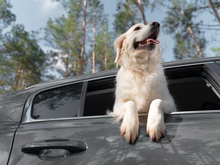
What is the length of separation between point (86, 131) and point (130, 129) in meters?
0.37

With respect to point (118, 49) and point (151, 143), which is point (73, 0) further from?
point (151, 143)

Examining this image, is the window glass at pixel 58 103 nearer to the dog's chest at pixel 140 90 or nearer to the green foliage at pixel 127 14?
the dog's chest at pixel 140 90

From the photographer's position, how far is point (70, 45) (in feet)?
68.8

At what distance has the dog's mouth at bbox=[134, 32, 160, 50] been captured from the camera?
2.37m

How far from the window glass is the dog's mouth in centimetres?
105

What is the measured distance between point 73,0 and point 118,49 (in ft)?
54.7

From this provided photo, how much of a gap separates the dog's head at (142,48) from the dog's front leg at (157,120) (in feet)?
2.47

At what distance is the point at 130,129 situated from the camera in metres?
1.31

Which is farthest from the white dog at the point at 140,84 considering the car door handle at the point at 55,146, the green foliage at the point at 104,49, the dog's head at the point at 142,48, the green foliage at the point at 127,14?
the green foliage at the point at 104,49

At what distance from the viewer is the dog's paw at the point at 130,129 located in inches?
50.9

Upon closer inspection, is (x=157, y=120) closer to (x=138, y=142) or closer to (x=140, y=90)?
(x=138, y=142)

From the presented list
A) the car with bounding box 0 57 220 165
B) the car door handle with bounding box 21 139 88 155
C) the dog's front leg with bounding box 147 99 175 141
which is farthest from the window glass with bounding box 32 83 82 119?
the dog's front leg with bounding box 147 99 175 141

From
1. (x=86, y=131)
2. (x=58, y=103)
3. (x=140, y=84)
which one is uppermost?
(x=140, y=84)

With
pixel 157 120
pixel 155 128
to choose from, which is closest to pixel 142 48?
pixel 157 120
